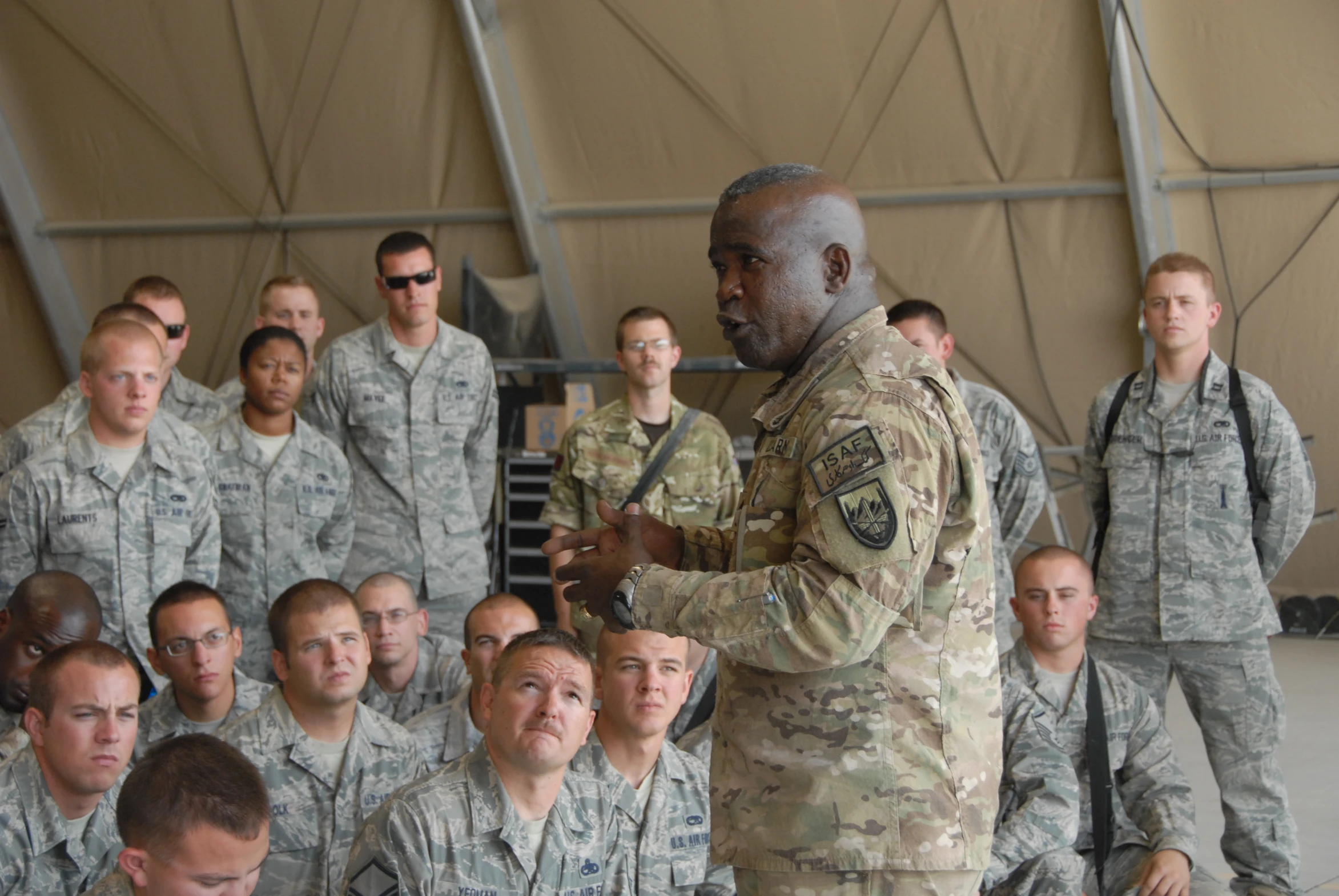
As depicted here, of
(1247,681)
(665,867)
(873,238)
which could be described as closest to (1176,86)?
(873,238)

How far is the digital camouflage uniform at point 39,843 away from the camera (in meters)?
2.76

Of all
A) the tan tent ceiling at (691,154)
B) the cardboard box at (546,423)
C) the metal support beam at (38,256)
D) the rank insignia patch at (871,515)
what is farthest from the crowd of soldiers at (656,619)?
the metal support beam at (38,256)

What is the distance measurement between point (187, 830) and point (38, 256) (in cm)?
704

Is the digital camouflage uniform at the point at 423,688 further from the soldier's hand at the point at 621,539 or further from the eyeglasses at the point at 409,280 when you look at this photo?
the soldier's hand at the point at 621,539

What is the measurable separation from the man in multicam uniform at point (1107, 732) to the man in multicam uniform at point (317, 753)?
61.4 inches

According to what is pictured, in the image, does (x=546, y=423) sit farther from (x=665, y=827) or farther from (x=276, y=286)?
(x=665, y=827)

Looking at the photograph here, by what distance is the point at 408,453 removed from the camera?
181 inches

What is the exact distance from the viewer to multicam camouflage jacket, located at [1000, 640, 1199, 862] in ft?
11.3

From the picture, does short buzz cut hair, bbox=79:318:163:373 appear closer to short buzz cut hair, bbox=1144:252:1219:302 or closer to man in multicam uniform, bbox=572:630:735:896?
Answer: man in multicam uniform, bbox=572:630:735:896

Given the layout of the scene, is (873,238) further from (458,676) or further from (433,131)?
(458,676)

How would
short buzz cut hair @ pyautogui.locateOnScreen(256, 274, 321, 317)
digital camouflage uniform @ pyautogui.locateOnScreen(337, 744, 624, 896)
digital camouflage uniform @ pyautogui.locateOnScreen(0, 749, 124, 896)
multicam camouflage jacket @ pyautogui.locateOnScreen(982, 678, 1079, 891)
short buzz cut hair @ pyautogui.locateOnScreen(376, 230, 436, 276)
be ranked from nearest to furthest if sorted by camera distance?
digital camouflage uniform @ pyautogui.locateOnScreen(337, 744, 624, 896)
digital camouflage uniform @ pyautogui.locateOnScreen(0, 749, 124, 896)
multicam camouflage jacket @ pyautogui.locateOnScreen(982, 678, 1079, 891)
short buzz cut hair @ pyautogui.locateOnScreen(376, 230, 436, 276)
short buzz cut hair @ pyautogui.locateOnScreen(256, 274, 321, 317)

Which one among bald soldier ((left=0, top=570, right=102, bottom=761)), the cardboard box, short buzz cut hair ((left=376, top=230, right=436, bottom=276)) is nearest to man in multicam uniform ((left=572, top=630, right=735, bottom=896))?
bald soldier ((left=0, top=570, right=102, bottom=761))

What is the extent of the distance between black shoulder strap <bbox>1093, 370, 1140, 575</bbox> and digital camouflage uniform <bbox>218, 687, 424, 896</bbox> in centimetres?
220

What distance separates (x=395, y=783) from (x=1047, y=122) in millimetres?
4587
